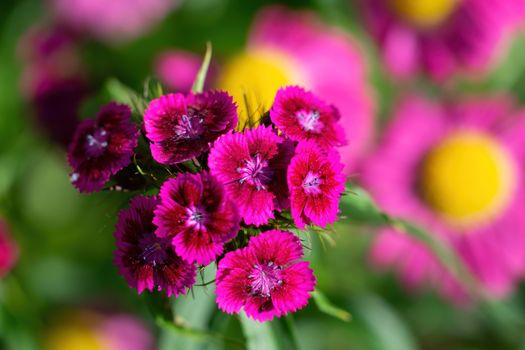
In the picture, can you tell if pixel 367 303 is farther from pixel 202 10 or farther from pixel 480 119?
pixel 202 10

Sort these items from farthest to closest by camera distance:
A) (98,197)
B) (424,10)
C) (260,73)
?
(424,10) → (260,73) → (98,197)

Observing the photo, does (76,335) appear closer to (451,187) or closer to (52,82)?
(52,82)

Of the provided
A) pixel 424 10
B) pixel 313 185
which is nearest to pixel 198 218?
pixel 313 185

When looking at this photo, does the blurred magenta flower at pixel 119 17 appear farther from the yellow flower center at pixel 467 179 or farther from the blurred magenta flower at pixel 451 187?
the yellow flower center at pixel 467 179

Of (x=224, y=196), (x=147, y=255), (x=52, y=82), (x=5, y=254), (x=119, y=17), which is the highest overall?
(x=224, y=196)

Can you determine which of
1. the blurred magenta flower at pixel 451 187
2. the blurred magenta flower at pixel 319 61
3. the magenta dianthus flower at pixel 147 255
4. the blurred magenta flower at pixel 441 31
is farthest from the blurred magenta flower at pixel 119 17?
the magenta dianthus flower at pixel 147 255

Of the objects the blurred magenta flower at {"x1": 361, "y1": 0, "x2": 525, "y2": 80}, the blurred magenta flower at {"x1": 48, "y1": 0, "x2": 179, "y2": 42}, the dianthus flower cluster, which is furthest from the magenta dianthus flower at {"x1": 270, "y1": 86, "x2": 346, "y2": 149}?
the blurred magenta flower at {"x1": 48, "y1": 0, "x2": 179, "y2": 42}
